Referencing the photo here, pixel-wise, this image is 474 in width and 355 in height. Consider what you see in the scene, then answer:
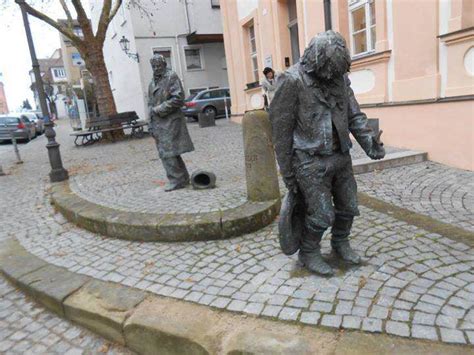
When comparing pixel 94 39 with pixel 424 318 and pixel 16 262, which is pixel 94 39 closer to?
pixel 16 262

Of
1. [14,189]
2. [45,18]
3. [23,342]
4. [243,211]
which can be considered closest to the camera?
[23,342]

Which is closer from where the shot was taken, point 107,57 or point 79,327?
point 79,327

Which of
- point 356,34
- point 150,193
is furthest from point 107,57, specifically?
point 150,193

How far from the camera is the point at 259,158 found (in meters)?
4.73

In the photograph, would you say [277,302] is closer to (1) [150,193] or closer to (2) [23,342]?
(2) [23,342]

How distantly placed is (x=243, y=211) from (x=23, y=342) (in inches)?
90.7

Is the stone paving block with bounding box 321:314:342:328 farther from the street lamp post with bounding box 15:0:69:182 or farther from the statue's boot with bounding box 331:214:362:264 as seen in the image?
the street lamp post with bounding box 15:0:69:182

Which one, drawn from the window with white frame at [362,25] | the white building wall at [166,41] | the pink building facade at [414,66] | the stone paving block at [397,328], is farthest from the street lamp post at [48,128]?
the white building wall at [166,41]

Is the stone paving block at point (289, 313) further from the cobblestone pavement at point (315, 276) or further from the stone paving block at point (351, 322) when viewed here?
the stone paving block at point (351, 322)

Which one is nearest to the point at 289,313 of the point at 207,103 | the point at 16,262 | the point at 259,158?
the point at 259,158

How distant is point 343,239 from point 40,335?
2527 mm

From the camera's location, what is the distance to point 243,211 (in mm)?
4324

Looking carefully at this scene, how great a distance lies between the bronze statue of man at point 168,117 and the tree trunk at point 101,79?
399 inches

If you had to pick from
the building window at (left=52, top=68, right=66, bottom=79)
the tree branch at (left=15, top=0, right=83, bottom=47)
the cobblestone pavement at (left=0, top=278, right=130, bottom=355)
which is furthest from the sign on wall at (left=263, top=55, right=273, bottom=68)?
the building window at (left=52, top=68, right=66, bottom=79)
